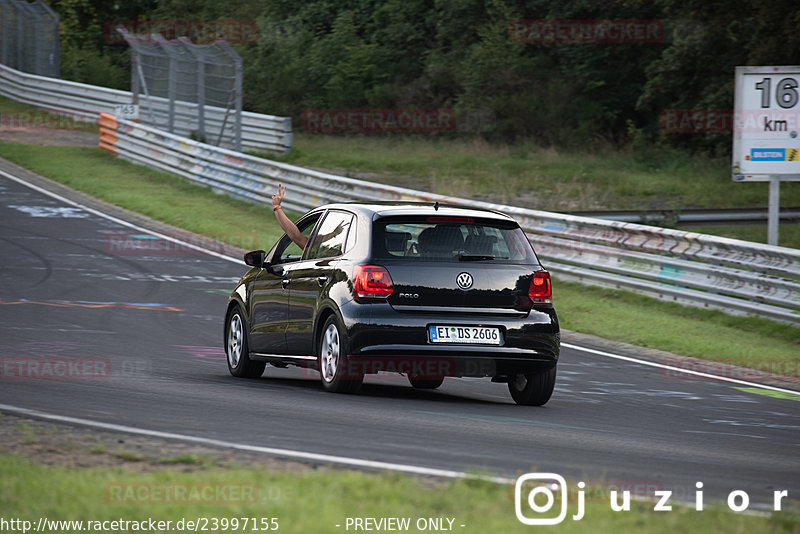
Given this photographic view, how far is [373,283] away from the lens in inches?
367

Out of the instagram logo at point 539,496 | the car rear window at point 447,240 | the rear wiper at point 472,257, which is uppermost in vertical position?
the car rear window at point 447,240

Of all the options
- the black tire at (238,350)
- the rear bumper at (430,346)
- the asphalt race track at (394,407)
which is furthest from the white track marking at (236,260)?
the black tire at (238,350)

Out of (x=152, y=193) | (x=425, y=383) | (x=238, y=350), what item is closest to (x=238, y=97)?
(x=152, y=193)

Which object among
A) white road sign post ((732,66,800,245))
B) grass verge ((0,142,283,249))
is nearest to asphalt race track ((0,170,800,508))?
white road sign post ((732,66,800,245))

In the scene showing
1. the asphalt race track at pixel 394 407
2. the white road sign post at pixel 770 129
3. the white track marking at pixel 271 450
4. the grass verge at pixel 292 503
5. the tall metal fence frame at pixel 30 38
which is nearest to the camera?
the grass verge at pixel 292 503

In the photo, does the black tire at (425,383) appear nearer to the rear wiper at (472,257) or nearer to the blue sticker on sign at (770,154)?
the rear wiper at (472,257)

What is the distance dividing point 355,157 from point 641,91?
16257mm

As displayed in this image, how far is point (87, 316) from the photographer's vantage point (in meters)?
14.7

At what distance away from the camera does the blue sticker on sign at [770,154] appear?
59.4 ft

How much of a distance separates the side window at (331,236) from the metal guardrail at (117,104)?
73.9 ft

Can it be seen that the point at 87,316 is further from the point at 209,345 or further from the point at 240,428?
the point at 240,428

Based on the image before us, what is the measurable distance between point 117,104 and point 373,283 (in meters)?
29.8

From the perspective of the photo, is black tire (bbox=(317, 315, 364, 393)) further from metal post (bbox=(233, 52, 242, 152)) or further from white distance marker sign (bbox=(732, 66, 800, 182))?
metal post (bbox=(233, 52, 242, 152))

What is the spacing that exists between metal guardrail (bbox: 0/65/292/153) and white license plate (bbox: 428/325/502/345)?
942 inches
